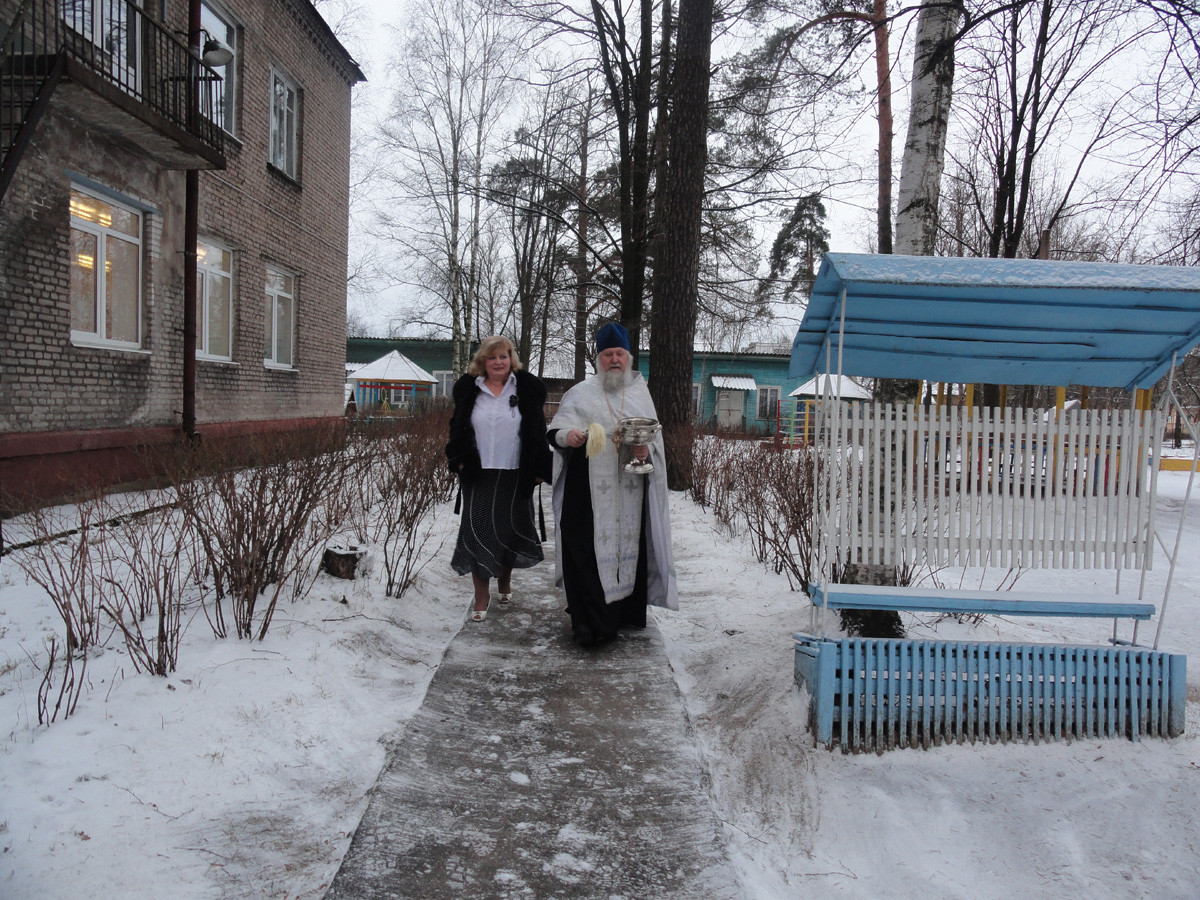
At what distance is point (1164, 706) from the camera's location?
2.95m

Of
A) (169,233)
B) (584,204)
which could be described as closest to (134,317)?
(169,233)

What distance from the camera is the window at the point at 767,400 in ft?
109

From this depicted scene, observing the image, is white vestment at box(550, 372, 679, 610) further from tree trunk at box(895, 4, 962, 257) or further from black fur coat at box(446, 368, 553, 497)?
tree trunk at box(895, 4, 962, 257)

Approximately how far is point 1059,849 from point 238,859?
8.34 ft

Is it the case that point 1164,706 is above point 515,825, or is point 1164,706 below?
above

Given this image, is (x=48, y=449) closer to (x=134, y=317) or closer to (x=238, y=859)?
(x=134, y=317)

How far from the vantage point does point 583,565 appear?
400 cm

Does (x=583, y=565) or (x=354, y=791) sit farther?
(x=583, y=565)

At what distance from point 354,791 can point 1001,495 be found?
2.89 m

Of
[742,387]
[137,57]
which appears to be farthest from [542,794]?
[742,387]

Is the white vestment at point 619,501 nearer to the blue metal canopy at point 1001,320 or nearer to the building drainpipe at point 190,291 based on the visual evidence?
the blue metal canopy at point 1001,320

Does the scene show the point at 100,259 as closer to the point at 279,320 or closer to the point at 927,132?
the point at 279,320

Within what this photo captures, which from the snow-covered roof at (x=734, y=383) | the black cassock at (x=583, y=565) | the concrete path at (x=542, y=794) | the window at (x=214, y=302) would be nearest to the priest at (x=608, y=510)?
the black cassock at (x=583, y=565)

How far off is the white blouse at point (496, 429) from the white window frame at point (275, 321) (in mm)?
8977
